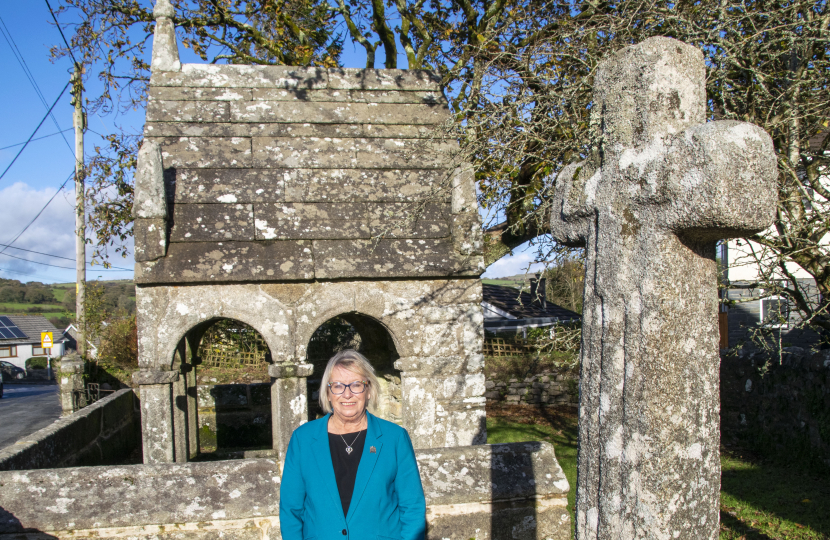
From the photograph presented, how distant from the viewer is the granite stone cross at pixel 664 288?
162 centimetres

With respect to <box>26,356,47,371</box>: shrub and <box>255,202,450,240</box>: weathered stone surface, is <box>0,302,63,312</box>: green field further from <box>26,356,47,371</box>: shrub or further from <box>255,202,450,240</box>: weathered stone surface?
<box>255,202,450,240</box>: weathered stone surface

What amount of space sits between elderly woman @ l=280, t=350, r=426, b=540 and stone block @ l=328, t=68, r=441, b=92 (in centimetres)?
437

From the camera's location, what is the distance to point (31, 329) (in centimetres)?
4478

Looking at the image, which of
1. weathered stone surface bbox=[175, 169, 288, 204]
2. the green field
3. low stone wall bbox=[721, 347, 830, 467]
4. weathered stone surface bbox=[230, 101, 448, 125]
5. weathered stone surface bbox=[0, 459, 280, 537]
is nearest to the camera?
weathered stone surface bbox=[0, 459, 280, 537]

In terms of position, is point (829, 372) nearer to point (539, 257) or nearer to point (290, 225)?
point (539, 257)

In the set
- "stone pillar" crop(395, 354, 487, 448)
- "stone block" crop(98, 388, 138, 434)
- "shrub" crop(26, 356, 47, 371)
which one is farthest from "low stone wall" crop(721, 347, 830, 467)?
"shrub" crop(26, 356, 47, 371)

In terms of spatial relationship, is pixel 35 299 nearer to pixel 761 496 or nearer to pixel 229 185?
pixel 229 185

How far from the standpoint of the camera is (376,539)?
7.32ft

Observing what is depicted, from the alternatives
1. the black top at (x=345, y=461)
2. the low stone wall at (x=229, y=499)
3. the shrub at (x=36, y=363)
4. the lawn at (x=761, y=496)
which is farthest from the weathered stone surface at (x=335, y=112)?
the shrub at (x=36, y=363)

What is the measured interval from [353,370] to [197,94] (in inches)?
175

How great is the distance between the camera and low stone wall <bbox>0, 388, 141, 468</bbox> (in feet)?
16.5

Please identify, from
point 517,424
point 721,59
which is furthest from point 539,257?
point 517,424

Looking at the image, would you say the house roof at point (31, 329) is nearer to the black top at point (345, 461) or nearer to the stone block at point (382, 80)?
the stone block at point (382, 80)

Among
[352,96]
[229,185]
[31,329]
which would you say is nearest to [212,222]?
[229,185]
